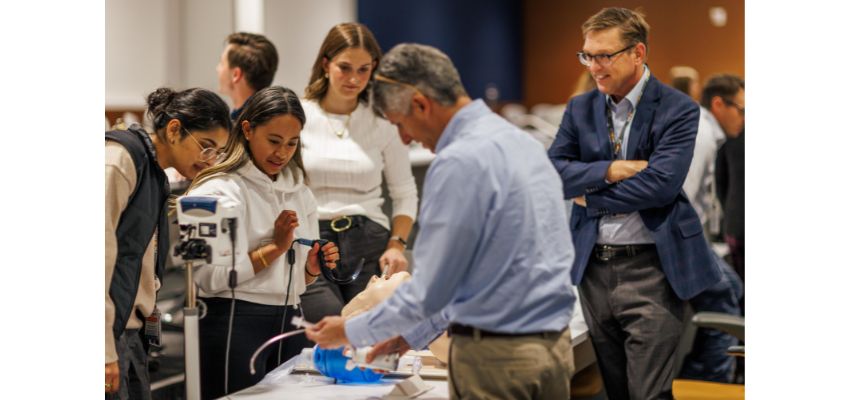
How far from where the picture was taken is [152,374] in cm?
323

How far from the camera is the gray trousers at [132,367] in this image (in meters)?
2.81

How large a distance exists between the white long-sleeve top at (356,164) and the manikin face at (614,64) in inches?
27.5

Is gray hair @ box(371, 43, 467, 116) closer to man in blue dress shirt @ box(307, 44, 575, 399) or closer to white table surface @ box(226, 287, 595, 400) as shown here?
man in blue dress shirt @ box(307, 44, 575, 399)

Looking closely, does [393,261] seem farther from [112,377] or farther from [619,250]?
[112,377]

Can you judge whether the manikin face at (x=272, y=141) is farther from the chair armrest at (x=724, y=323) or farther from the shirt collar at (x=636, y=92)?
the chair armrest at (x=724, y=323)

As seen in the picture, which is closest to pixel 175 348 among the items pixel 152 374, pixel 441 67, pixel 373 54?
pixel 152 374

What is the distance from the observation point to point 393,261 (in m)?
3.42

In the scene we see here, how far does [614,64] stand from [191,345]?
1.46 meters

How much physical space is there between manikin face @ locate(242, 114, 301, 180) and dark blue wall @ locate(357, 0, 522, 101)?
7.00 feet

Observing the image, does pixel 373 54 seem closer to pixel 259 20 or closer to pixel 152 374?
pixel 259 20

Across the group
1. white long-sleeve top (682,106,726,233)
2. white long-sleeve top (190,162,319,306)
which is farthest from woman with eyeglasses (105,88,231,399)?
white long-sleeve top (682,106,726,233)

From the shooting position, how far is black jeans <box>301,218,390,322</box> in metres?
3.10

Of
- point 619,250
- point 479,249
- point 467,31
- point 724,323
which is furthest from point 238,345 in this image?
point 467,31

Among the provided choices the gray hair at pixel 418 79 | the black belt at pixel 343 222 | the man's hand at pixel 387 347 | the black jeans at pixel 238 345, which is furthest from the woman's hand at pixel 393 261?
the gray hair at pixel 418 79
